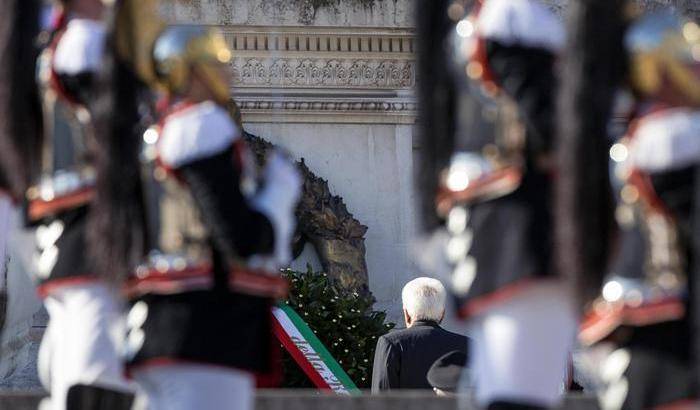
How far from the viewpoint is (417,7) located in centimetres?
573

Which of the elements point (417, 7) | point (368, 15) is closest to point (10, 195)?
point (417, 7)

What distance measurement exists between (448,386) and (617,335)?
300cm

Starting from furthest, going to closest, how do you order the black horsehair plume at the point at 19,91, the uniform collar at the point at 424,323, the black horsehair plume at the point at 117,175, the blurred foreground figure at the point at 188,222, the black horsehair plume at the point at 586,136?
the uniform collar at the point at 424,323, the black horsehair plume at the point at 19,91, the black horsehair plume at the point at 117,175, the blurred foreground figure at the point at 188,222, the black horsehair plume at the point at 586,136

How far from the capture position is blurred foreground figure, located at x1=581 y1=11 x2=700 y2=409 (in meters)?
5.31

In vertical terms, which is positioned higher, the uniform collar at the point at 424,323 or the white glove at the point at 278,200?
the white glove at the point at 278,200

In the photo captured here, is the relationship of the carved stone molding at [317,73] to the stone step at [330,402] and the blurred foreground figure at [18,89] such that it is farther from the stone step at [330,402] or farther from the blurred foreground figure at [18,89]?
the blurred foreground figure at [18,89]

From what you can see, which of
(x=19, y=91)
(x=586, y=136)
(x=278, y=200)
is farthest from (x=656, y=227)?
(x=19, y=91)

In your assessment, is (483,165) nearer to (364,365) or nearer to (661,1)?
(364,365)

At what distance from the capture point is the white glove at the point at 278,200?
572cm

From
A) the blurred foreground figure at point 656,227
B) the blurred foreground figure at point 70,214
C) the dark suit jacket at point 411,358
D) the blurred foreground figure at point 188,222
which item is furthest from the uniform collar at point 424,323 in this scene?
the blurred foreground figure at point 656,227

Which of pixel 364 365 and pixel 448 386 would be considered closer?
pixel 448 386

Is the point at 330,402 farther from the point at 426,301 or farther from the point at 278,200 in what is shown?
the point at 278,200

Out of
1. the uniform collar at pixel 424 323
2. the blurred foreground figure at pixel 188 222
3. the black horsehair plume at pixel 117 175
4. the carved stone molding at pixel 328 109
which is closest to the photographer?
the blurred foreground figure at pixel 188 222

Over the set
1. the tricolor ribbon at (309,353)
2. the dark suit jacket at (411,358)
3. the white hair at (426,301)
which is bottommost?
the tricolor ribbon at (309,353)
